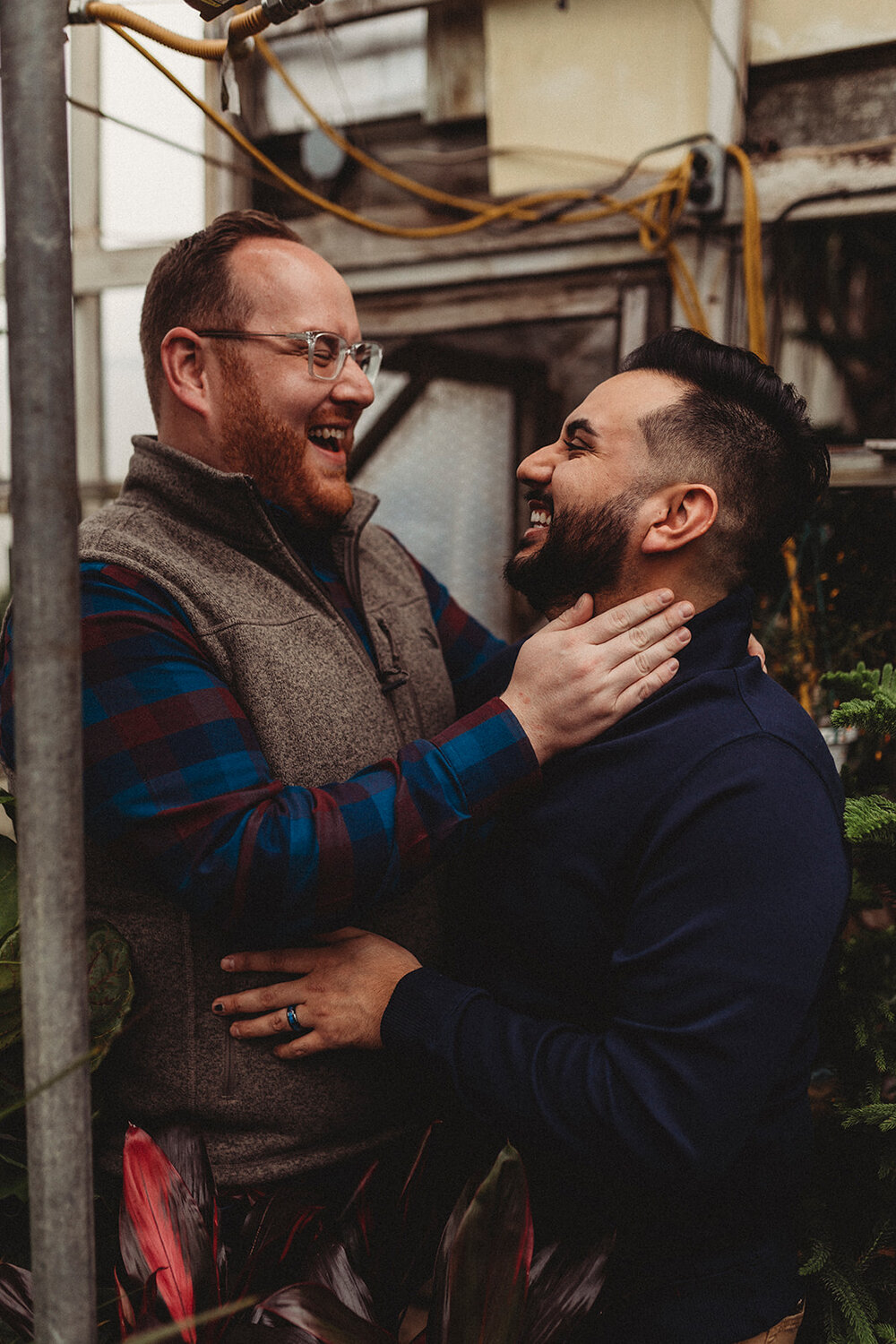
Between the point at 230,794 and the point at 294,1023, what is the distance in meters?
0.41

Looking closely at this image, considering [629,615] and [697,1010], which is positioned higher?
[629,615]

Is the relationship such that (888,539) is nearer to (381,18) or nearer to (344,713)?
(344,713)

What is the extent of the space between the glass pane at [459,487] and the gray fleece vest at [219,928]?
59.4 inches

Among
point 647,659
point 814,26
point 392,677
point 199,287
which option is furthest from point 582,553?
point 814,26

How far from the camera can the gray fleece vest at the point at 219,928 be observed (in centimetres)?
147

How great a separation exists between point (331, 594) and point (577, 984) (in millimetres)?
869

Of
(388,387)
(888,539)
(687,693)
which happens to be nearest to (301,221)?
(388,387)

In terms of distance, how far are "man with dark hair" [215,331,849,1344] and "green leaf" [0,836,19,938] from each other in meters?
0.36

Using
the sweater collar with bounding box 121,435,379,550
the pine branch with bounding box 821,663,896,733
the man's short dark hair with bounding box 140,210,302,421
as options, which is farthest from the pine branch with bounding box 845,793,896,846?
the man's short dark hair with bounding box 140,210,302,421

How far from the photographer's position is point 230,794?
133 cm

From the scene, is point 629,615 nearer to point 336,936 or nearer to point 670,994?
point 670,994

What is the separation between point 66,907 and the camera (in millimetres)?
800

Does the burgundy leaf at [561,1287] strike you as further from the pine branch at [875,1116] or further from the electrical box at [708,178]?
the electrical box at [708,178]

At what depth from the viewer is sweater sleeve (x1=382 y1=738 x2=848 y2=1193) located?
3.87 ft
